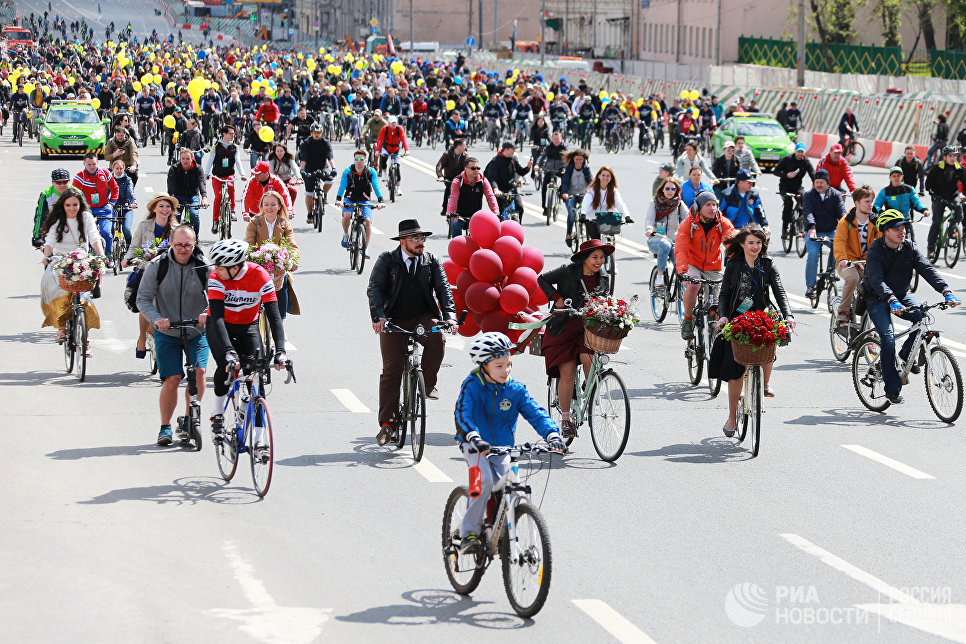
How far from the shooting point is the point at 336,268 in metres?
23.8

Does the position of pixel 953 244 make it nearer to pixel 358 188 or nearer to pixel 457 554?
pixel 358 188

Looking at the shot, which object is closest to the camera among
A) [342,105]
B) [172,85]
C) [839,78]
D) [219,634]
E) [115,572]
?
[219,634]

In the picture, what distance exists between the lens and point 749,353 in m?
12.2

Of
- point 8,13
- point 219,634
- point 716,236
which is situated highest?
point 8,13

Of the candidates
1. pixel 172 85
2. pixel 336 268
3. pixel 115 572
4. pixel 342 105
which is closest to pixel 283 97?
pixel 342 105

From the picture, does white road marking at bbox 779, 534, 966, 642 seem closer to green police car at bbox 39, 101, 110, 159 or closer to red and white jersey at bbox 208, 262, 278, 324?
red and white jersey at bbox 208, 262, 278, 324

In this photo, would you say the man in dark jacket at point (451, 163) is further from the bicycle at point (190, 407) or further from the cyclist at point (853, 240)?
the bicycle at point (190, 407)

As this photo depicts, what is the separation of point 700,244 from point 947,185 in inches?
372

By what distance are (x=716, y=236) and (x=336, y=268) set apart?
8736mm

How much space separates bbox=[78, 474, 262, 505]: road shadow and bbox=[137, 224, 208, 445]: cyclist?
1077 millimetres

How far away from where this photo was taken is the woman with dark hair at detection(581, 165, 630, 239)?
20.2 m

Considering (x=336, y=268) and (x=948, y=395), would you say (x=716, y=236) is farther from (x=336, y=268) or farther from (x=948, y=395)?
(x=336, y=268)

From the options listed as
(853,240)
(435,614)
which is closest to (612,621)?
(435,614)

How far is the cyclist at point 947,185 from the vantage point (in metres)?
24.2
